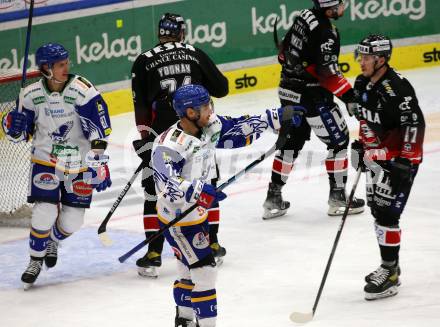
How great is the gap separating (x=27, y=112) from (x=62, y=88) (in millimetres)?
279

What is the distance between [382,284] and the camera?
6.40 m

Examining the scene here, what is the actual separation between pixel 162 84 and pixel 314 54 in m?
1.60

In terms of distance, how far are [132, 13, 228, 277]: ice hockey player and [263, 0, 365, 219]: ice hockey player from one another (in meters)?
1.23

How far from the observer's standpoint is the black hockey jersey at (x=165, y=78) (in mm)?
7137

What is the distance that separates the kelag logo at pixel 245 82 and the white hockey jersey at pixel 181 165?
6.99 metres

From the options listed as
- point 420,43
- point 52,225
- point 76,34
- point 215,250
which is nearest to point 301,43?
point 215,250

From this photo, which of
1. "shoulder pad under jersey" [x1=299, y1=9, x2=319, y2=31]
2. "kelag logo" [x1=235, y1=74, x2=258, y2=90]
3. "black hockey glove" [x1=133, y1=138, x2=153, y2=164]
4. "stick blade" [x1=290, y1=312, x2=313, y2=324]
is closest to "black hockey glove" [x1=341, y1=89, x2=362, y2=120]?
"shoulder pad under jersey" [x1=299, y1=9, x2=319, y2=31]

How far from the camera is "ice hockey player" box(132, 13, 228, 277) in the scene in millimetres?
7141

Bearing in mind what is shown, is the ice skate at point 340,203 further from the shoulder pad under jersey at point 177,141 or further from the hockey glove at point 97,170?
the shoulder pad under jersey at point 177,141

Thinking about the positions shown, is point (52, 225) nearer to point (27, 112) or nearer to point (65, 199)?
point (65, 199)

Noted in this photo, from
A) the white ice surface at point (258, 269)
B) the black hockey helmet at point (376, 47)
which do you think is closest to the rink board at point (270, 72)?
the white ice surface at point (258, 269)

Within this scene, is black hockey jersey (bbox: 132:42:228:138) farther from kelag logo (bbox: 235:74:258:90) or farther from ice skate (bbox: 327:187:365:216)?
kelag logo (bbox: 235:74:258:90)

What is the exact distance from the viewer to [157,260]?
720cm

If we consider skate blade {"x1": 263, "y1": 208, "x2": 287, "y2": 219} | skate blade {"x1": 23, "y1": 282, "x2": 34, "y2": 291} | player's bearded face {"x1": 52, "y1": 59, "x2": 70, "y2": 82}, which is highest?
player's bearded face {"x1": 52, "y1": 59, "x2": 70, "y2": 82}
